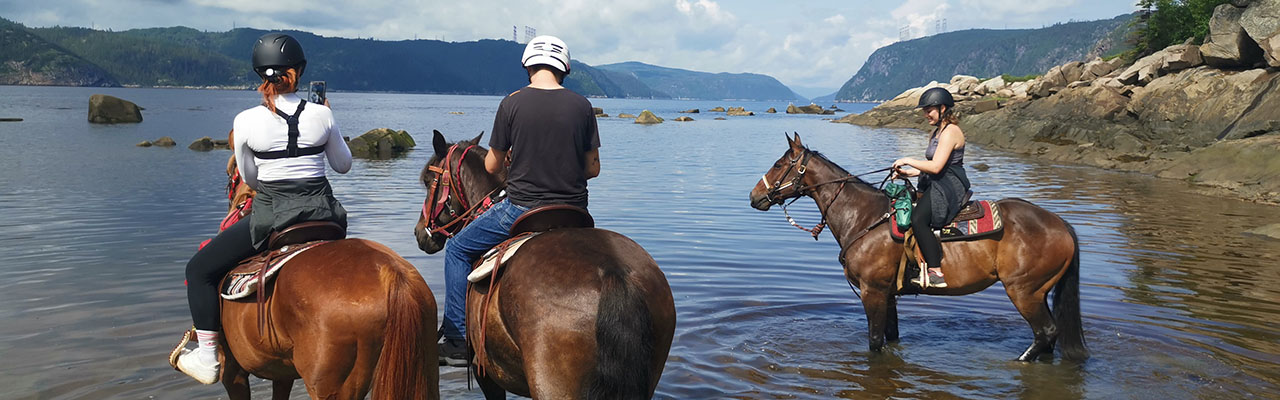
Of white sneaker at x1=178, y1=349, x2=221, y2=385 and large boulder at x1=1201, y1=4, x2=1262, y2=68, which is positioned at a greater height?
large boulder at x1=1201, y1=4, x2=1262, y2=68

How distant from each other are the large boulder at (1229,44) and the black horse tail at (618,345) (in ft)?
114

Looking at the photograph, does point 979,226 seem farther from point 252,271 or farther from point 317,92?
point 252,271

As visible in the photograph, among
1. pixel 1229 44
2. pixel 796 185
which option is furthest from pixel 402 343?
pixel 1229 44

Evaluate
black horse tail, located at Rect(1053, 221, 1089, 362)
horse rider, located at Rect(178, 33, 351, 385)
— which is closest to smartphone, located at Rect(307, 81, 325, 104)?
horse rider, located at Rect(178, 33, 351, 385)

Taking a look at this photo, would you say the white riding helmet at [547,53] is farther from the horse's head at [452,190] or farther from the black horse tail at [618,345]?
the black horse tail at [618,345]

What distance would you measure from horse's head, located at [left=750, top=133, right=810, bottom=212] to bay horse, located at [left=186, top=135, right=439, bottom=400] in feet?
19.1

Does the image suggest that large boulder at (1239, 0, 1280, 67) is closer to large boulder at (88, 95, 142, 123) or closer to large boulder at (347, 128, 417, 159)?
large boulder at (347, 128, 417, 159)

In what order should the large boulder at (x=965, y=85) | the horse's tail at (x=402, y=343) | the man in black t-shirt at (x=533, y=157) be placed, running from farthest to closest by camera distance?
the large boulder at (x=965, y=85) → the man in black t-shirt at (x=533, y=157) → the horse's tail at (x=402, y=343)

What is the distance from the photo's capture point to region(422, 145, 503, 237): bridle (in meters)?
6.32

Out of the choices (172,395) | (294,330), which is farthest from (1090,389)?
(172,395)

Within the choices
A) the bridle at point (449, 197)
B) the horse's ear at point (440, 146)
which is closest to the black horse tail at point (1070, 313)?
the bridle at point (449, 197)

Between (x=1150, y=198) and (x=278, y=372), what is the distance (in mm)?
23132

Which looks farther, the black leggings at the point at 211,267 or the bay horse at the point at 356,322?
the black leggings at the point at 211,267

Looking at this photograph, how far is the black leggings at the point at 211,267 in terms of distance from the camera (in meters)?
5.23
